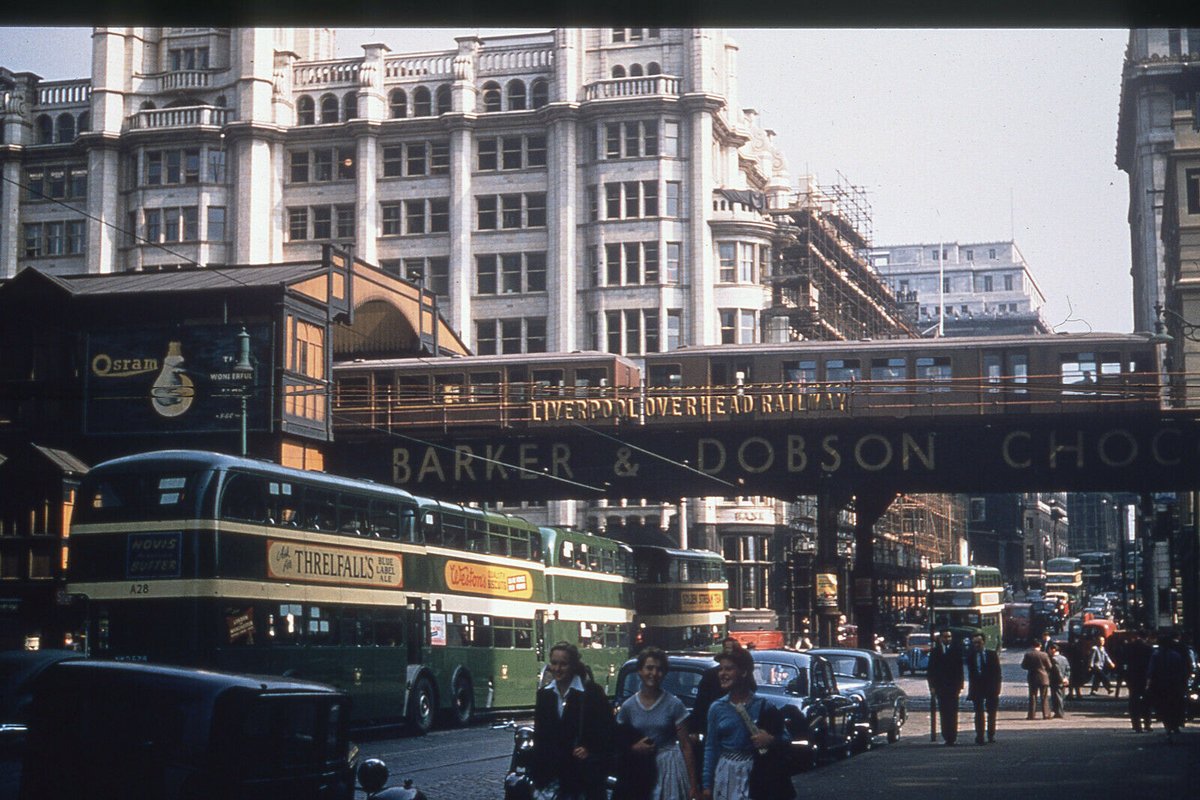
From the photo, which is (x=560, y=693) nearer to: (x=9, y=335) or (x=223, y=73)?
(x=9, y=335)

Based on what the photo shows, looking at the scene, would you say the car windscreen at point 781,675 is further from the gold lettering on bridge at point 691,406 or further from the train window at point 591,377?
the train window at point 591,377

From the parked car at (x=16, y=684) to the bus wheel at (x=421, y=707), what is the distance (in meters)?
8.52

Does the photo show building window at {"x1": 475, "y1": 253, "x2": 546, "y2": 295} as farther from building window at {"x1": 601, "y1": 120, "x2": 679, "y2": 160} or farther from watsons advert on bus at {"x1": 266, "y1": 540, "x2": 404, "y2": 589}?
watsons advert on bus at {"x1": 266, "y1": 540, "x2": 404, "y2": 589}

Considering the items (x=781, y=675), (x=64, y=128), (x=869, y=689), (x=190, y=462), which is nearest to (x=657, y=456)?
(x=869, y=689)

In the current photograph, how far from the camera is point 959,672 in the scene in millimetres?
27312

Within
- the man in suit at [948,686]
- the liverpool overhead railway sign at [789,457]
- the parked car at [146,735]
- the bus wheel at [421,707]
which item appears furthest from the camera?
the liverpool overhead railway sign at [789,457]

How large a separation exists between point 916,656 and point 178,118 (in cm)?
5484

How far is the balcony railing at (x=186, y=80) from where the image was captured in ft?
314

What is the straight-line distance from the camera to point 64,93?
99.5m

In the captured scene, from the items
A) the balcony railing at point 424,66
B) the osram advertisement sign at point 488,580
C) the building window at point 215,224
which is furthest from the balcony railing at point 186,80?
the osram advertisement sign at point 488,580

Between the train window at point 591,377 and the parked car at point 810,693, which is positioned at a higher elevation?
the train window at point 591,377

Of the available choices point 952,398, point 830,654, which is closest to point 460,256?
point 952,398

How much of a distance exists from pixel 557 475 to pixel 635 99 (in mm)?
42560

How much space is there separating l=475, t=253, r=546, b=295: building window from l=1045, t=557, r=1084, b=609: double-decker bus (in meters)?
51.5
